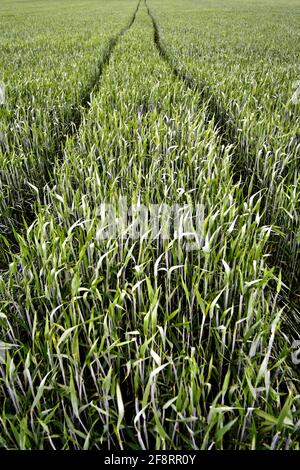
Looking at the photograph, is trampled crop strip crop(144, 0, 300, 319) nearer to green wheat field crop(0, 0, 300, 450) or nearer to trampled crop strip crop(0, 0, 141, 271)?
green wheat field crop(0, 0, 300, 450)

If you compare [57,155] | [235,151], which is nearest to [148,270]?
[57,155]

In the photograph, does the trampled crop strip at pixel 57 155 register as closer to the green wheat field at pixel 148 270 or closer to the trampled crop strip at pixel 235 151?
the green wheat field at pixel 148 270

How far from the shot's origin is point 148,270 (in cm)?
141

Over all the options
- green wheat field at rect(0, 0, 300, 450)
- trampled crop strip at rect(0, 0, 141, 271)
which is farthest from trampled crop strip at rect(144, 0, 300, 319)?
trampled crop strip at rect(0, 0, 141, 271)

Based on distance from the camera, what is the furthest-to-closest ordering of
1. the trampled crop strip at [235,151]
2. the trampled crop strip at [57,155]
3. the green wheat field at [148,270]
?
the trampled crop strip at [57,155] → the trampled crop strip at [235,151] → the green wheat field at [148,270]

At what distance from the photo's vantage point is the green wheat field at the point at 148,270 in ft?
2.96

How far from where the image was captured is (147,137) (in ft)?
8.38

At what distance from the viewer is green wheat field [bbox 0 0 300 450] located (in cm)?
90

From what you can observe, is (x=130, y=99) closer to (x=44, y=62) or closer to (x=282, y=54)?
(x=44, y=62)

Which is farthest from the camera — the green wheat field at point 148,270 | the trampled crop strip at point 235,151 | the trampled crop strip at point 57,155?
the trampled crop strip at point 57,155

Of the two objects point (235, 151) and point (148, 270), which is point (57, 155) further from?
point (148, 270)

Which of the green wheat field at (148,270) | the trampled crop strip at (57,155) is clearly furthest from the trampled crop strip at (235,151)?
the trampled crop strip at (57,155)
